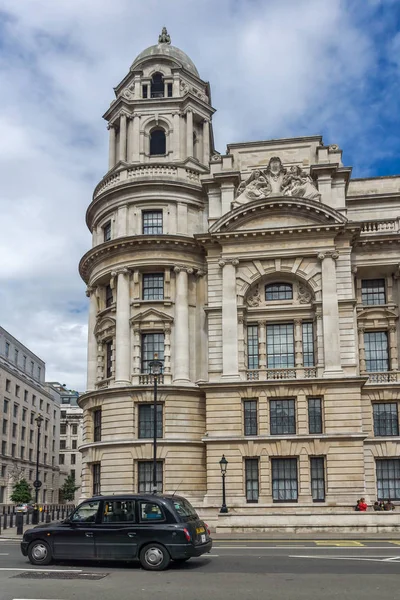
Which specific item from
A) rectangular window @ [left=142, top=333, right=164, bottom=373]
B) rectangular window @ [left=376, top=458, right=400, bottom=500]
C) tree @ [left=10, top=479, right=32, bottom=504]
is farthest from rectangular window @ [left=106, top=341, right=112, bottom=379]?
tree @ [left=10, top=479, right=32, bottom=504]

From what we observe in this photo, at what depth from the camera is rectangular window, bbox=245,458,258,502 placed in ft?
127

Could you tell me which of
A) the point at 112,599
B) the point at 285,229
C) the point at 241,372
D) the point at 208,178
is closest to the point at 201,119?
the point at 208,178

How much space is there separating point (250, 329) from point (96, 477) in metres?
13.1

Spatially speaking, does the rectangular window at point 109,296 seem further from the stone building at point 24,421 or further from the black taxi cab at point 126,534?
the stone building at point 24,421

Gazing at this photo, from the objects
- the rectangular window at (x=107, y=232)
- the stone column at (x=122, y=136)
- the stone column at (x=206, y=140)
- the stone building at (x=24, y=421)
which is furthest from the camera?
the stone building at (x=24, y=421)

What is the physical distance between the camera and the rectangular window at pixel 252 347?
135 ft

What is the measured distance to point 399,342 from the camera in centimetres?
4241

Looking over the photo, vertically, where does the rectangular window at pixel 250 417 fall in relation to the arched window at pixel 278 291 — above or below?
below

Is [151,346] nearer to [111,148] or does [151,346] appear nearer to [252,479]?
[252,479]

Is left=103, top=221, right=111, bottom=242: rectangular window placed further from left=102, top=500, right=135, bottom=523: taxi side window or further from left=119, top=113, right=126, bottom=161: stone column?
left=102, top=500, right=135, bottom=523: taxi side window

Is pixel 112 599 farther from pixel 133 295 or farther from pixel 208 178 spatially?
pixel 208 178

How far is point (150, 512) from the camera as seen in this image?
16.8 m

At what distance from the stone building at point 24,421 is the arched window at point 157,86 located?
44.3 m

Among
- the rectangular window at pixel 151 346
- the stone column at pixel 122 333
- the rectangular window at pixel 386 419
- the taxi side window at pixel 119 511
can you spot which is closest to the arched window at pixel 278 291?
the rectangular window at pixel 151 346
